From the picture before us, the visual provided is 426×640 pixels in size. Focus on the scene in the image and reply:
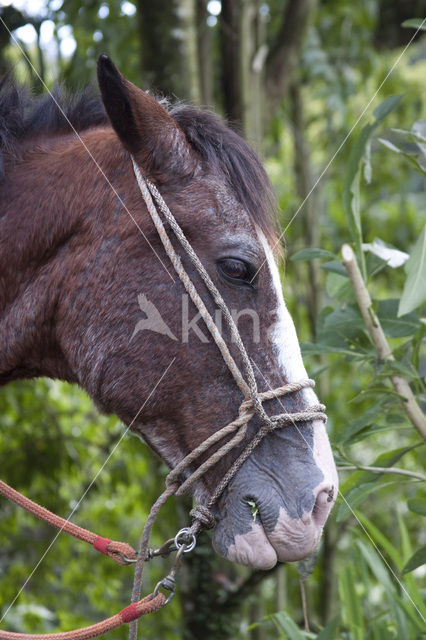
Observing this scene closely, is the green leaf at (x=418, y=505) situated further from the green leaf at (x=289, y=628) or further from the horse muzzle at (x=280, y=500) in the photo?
the green leaf at (x=289, y=628)

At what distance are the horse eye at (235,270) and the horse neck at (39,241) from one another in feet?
1.31

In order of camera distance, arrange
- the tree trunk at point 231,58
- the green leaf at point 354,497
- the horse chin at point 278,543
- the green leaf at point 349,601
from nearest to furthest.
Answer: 1. the horse chin at point 278,543
2. the green leaf at point 354,497
3. the green leaf at point 349,601
4. the tree trunk at point 231,58

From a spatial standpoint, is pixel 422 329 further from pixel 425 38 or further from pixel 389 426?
pixel 425 38

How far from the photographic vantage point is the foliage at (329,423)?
85.7 inches

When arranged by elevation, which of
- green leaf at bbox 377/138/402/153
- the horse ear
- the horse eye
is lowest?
the horse eye

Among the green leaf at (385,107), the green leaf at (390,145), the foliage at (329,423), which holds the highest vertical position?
the green leaf at (385,107)

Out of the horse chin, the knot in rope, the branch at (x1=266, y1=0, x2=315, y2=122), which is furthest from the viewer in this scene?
the branch at (x1=266, y1=0, x2=315, y2=122)

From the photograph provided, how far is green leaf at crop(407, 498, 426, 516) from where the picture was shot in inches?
80.0

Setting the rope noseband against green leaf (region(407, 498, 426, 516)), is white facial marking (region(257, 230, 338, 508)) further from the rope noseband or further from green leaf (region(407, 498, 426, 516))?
green leaf (region(407, 498, 426, 516))

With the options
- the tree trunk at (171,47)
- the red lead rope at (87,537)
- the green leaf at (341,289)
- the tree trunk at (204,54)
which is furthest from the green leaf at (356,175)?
the tree trunk at (204,54)

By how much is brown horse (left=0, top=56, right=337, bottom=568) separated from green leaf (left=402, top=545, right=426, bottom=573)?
0.55 metres

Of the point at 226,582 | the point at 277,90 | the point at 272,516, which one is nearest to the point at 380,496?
the point at 226,582

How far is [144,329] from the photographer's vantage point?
6.01ft

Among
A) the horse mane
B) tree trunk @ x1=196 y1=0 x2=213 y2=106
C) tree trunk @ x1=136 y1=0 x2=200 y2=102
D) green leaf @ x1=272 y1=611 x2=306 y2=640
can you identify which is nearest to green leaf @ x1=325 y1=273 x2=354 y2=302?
the horse mane
